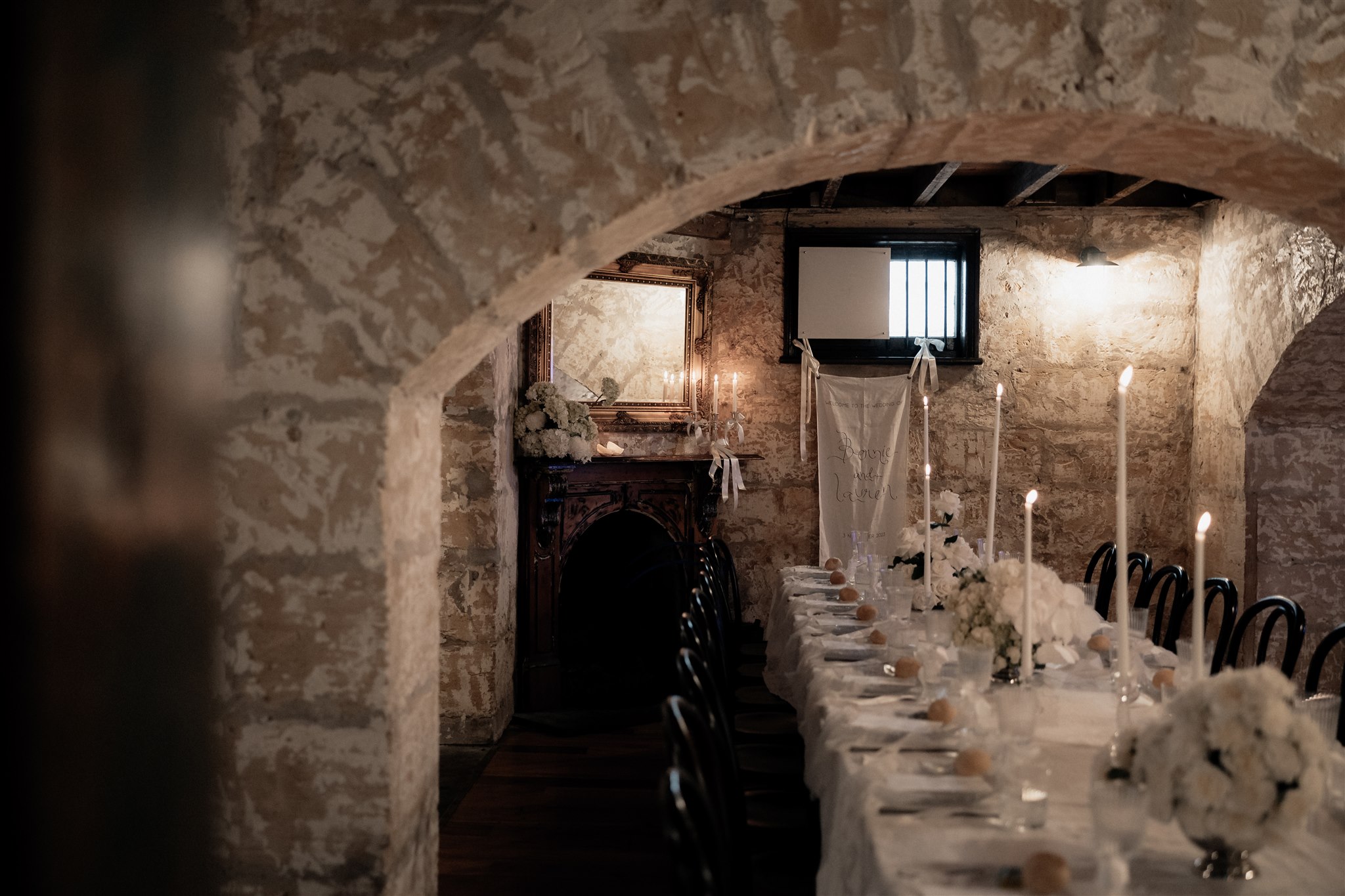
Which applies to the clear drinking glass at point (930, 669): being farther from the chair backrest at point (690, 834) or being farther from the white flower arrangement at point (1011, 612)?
the chair backrest at point (690, 834)

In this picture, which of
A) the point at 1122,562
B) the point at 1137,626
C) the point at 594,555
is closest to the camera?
the point at 1122,562

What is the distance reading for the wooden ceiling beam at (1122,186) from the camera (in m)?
5.02

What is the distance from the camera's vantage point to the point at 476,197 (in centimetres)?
167

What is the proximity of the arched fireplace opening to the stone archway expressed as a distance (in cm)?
376

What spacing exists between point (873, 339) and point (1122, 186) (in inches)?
62.1

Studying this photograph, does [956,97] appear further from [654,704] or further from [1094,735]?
[654,704]

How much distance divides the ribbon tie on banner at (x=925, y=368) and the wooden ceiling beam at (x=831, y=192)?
3.22ft

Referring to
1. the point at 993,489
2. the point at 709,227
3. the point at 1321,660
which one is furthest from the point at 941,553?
the point at 709,227

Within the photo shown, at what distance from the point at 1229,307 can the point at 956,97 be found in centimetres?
425

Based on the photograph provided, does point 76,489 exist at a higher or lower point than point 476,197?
lower

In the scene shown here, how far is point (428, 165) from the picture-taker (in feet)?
5.51

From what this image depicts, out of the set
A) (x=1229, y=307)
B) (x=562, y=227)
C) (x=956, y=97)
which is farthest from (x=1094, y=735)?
(x=1229, y=307)

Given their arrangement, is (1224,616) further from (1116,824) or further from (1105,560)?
(1116,824)

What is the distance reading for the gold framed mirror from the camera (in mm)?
5066
